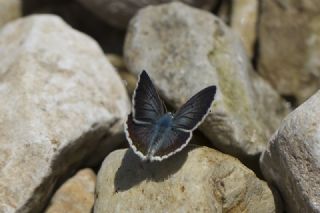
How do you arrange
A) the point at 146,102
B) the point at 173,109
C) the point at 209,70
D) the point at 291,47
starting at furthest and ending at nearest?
the point at 291,47 < the point at 173,109 < the point at 209,70 < the point at 146,102

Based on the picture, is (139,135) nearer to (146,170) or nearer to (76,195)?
(146,170)

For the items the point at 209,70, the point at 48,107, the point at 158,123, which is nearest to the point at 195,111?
the point at 158,123

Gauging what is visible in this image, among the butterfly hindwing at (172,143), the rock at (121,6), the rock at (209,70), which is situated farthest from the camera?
the rock at (121,6)

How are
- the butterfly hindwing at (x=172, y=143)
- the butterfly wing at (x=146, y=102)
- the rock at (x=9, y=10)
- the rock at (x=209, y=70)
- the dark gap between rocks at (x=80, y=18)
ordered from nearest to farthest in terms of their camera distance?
the butterfly hindwing at (x=172, y=143) → the butterfly wing at (x=146, y=102) → the rock at (x=209, y=70) → the rock at (x=9, y=10) → the dark gap between rocks at (x=80, y=18)

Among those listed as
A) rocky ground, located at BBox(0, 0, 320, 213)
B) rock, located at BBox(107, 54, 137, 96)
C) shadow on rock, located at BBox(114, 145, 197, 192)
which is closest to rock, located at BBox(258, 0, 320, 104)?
rocky ground, located at BBox(0, 0, 320, 213)

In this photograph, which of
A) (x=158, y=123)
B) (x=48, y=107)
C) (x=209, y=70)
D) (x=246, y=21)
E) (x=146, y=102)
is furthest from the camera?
(x=246, y=21)

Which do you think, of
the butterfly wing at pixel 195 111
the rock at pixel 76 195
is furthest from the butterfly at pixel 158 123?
the rock at pixel 76 195

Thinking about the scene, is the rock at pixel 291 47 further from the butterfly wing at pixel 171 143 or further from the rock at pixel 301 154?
the butterfly wing at pixel 171 143
